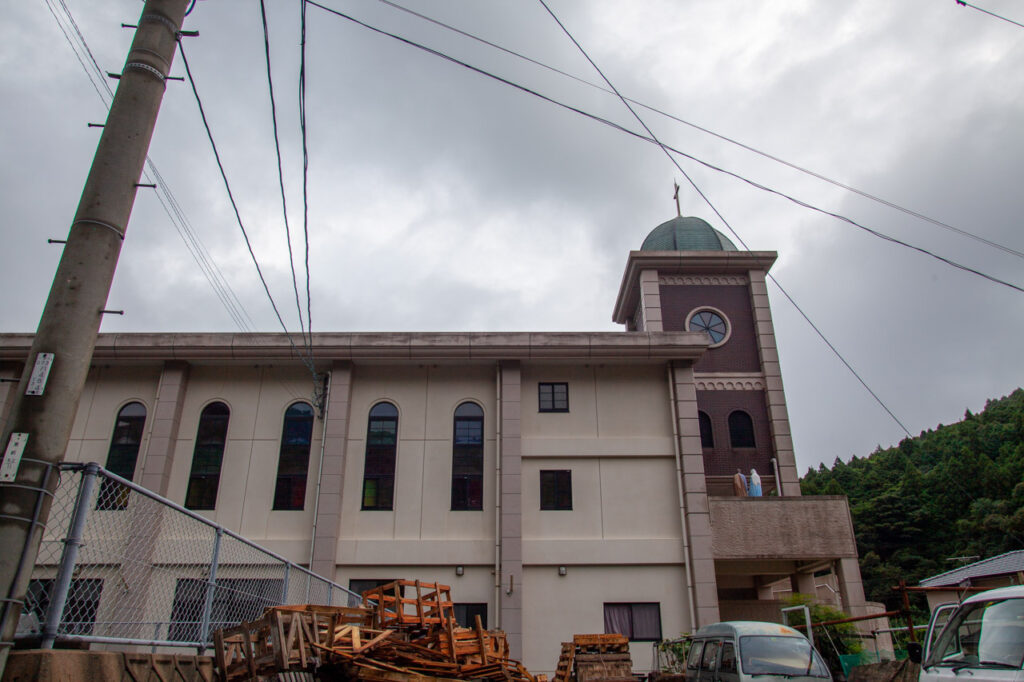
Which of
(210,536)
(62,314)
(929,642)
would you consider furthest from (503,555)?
(62,314)

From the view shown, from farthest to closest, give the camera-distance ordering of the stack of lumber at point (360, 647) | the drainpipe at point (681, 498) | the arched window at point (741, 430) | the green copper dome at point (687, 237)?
the green copper dome at point (687, 237) < the arched window at point (741, 430) < the drainpipe at point (681, 498) < the stack of lumber at point (360, 647)

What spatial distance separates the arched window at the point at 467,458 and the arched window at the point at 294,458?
14.5ft

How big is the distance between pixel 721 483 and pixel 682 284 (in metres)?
8.11

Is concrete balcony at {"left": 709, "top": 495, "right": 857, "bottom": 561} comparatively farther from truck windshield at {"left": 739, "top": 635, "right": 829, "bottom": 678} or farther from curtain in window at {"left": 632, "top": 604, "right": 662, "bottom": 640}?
truck windshield at {"left": 739, "top": 635, "right": 829, "bottom": 678}

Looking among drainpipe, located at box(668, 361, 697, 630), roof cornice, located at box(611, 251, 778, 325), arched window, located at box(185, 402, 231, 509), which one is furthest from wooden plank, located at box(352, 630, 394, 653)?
roof cornice, located at box(611, 251, 778, 325)

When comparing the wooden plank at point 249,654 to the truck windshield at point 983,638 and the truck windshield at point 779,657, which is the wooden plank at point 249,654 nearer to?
the truck windshield at point 983,638

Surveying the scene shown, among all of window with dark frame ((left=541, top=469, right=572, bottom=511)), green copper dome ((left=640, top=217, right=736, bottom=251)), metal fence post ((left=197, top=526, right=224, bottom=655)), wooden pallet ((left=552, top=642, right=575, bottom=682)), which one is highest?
green copper dome ((left=640, top=217, right=736, bottom=251))

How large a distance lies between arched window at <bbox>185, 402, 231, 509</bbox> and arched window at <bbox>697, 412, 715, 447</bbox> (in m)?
15.9

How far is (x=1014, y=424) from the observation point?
233 feet

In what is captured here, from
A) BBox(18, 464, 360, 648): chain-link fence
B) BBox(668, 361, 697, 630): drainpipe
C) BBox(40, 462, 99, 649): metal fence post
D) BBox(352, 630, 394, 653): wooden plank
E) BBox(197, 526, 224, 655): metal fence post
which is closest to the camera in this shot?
BBox(40, 462, 99, 649): metal fence post

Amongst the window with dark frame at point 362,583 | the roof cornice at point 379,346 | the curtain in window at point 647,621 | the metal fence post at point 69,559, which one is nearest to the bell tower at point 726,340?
the roof cornice at point 379,346

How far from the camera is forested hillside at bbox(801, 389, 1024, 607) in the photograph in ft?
215

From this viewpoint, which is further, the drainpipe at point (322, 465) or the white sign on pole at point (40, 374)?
the drainpipe at point (322, 465)

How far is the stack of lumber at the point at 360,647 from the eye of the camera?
727 centimetres
